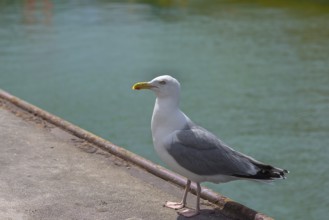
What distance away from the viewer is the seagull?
10.6 ft

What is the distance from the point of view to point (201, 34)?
12172 mm

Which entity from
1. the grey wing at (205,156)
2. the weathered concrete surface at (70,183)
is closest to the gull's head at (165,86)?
the grey wing at (205,156)

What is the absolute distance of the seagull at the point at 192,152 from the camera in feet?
10.6

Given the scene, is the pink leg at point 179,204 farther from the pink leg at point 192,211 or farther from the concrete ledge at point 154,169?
the concrete ledge at point 154,169

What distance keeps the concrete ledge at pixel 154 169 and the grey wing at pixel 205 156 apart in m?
0.26

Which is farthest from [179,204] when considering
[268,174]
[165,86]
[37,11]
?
[37,11]

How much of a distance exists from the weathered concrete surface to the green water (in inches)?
58.3

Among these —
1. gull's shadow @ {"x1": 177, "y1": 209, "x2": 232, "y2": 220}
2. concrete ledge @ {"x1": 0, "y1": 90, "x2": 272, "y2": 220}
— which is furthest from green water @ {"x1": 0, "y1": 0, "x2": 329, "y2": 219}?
gull's shadow @ {"x1": 177, "y1": 209, "x2": 232, "y2": 220}

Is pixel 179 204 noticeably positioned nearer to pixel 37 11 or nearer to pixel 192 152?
pixel 192 152

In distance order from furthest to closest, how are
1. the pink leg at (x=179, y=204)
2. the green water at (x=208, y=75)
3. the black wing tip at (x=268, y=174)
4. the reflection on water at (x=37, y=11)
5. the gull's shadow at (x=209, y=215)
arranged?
the reflection on water at (x=37, y=11), the green water at (x=208, y=75), the pink leg at (x=179, y=204), the gull's shadow at (x=209, y=215), the black wing tip at (x=268, y=174)

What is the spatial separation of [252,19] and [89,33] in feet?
12.1

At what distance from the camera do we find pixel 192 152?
327cm

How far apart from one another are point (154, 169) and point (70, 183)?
21.5 inches

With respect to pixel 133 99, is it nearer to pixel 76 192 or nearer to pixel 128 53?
pixel 128 53
